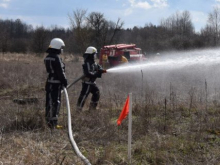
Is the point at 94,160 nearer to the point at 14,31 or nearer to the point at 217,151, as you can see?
the point at 217,151

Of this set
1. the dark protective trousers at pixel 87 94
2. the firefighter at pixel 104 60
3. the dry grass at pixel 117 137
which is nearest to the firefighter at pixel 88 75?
the dark protective trousers at pixel 87 94

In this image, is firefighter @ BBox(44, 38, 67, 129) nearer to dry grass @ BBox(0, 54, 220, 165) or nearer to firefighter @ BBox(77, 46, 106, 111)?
dry grass @ BBox(0, 54, 220, 165)

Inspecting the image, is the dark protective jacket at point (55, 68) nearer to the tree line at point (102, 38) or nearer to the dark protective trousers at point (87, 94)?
the dark protective trousers at point (87, 94)

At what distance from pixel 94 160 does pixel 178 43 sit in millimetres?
30719

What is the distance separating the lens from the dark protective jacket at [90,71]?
7.09 metres

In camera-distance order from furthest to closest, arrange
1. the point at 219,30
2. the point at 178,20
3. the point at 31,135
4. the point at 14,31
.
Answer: the point at 14,31, the point at 178,20, the point at 219,30, the point at 31,135

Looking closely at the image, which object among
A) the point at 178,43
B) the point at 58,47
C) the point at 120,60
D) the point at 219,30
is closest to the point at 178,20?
the point at 219,30

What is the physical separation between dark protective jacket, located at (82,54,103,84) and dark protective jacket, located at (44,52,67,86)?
1.17 meters

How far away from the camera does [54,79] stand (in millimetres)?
6035

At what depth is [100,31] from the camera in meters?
42.8

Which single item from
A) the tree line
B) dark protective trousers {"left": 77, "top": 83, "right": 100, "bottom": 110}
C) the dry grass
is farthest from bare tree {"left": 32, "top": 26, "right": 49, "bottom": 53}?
the dry grass

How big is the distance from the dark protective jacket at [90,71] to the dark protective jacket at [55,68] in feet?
3.85

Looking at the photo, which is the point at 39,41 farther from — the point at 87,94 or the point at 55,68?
the point at 55,68

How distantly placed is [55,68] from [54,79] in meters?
0.24
